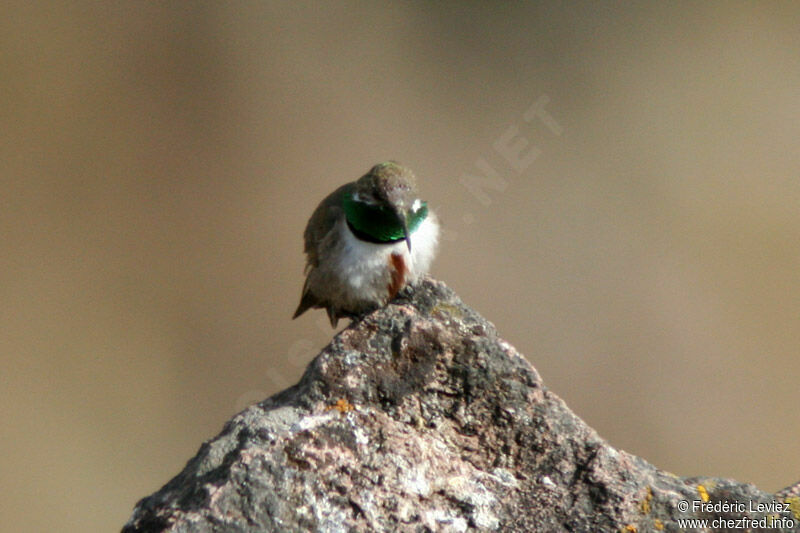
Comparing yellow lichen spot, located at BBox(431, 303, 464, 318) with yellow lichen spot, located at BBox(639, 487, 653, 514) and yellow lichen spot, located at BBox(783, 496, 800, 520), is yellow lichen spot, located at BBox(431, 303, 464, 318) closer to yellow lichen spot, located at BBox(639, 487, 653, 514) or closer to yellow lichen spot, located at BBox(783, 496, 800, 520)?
yellow lichen spot, located at BBox(639, 487, 653, 514)

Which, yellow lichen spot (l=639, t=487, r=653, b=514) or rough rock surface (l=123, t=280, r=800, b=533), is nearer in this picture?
rough rock surface (l=123, t=280, r=800, b=533)

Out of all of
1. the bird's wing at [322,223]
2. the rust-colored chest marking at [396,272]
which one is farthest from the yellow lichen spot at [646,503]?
the bird's wing at [322,223]

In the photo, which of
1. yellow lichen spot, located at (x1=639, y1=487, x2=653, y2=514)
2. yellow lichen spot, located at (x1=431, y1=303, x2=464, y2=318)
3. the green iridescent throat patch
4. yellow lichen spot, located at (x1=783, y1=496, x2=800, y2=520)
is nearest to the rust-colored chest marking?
the green iridescent throat patch

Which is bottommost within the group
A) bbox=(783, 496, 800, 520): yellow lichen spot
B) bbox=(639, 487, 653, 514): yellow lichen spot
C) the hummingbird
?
bbox=(783, 496, 800, 520): yellow lichen spot

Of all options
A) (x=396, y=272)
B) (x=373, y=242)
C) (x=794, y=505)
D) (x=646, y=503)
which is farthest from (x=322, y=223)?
(x=794, y=505)

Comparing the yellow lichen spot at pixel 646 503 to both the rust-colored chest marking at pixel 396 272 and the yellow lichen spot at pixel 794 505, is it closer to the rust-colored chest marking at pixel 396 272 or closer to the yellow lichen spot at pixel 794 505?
the yellow lichen spot at pixel 794 505

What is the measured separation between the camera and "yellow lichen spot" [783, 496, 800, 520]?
2848 mm

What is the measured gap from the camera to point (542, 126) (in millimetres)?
8812

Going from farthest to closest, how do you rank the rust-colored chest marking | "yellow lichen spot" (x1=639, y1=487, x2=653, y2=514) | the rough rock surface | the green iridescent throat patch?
the green iridescent throat patch
the rust-colored chest marking
"yellow lichen spot" (x1=639, y1=487, x2=653, y2=514)
the rough rock surface

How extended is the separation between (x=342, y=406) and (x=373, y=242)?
1.73 m

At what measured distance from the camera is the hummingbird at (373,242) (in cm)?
430

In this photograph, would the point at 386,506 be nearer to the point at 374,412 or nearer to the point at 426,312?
the point at 374,412

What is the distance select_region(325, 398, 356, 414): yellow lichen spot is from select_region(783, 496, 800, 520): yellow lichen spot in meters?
1.37

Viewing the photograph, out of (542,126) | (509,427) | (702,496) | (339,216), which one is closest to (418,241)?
(339,216)
